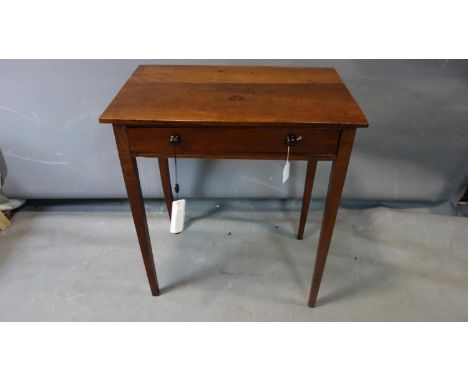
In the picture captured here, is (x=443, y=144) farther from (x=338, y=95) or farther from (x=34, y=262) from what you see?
(x=34, y=262)

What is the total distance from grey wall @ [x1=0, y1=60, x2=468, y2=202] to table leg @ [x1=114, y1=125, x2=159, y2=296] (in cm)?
50

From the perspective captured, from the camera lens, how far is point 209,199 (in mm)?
1562

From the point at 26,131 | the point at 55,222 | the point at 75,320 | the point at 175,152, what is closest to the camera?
the point at 175,152

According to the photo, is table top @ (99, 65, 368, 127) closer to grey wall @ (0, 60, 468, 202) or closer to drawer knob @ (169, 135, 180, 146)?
drawer knob @ (169, 135, 180, 146)

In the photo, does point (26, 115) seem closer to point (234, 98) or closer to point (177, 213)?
point (177, 213)

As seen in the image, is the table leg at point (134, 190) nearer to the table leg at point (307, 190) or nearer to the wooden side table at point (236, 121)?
the wooden side table at point (236, 121)

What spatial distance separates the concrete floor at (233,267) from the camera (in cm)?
112

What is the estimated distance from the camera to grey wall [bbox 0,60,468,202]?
3.95 ft

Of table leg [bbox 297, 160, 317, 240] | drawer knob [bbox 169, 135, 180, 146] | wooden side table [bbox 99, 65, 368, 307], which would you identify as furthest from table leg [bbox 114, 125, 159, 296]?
table leg [bbox 297, 160, 317, 240]

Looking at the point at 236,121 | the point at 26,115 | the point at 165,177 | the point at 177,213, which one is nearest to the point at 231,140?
the point at 236,121

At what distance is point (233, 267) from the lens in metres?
1.28

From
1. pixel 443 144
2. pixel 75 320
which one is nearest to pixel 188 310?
pixel 75 320

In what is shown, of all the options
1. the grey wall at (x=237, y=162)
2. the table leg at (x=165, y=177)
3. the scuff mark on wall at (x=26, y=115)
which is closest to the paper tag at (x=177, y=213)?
the table leg at (x=165, y=177)

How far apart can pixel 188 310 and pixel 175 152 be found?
608 millimetres
